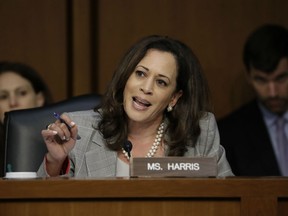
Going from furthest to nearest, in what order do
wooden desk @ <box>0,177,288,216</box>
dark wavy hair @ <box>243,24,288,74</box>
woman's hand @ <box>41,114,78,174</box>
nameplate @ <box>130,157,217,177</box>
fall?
dark wavy hair @ <box>243,24,288,74</box> → woman's hand @ <box>41,114,78,174</box> → nameplate @ <box>130,157,217,177</box> → wooden desk @ <box>0,177,288,216</box>

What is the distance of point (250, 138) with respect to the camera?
3131 millimetres

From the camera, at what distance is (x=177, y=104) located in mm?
2576

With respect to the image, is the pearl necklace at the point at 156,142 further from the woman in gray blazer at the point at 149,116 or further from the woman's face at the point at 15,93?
the woman's face at the point at 15,93

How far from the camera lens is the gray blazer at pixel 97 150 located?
2.32 m

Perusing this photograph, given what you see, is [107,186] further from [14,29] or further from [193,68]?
[14,29]

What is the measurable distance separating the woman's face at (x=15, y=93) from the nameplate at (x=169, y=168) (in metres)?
1.34

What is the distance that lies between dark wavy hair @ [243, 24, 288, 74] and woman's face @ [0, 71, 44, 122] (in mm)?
937

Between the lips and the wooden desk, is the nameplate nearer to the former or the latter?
the wooden desk

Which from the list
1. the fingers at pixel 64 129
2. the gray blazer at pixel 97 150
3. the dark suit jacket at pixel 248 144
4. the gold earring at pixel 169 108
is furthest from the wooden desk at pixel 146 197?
the dark suit jacket at pixel 248 144

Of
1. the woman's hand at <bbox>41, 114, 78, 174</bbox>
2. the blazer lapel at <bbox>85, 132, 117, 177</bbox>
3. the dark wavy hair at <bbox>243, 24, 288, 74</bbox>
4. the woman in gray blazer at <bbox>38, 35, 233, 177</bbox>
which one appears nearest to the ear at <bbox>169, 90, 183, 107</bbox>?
the woman in gray blazer at <bbox>38, 35, 233, 177</bbox>

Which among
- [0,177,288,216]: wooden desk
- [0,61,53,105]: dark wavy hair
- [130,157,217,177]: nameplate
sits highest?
[0,61,53,105]: dark wavy hair

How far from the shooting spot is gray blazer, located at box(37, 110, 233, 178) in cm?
232

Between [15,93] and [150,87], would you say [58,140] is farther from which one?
[15,93]

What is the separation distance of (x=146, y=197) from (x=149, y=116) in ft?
2.82
